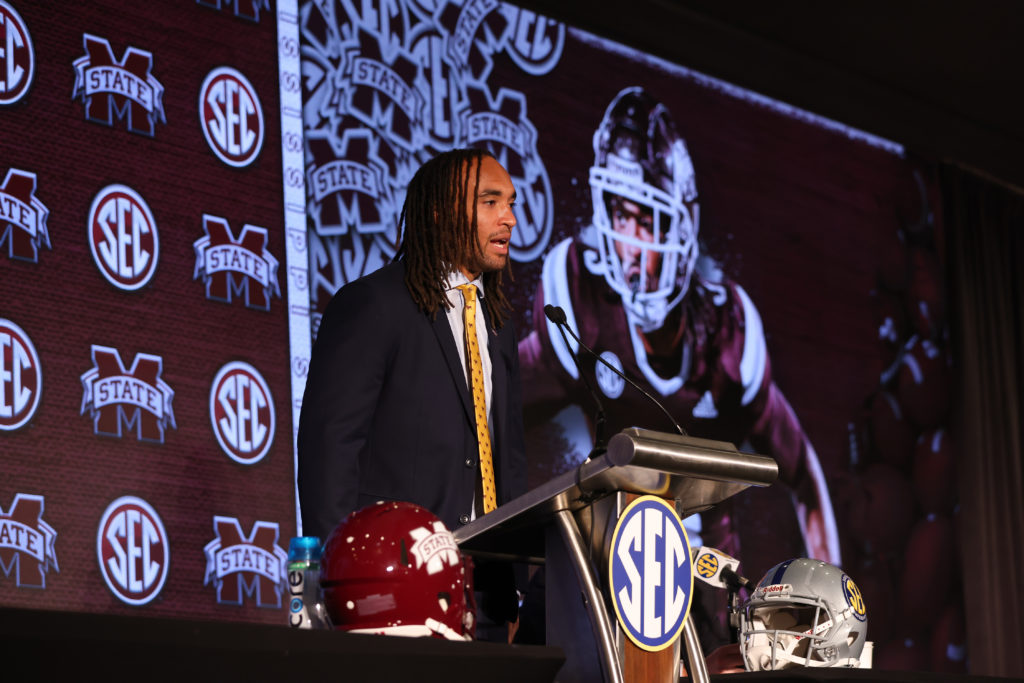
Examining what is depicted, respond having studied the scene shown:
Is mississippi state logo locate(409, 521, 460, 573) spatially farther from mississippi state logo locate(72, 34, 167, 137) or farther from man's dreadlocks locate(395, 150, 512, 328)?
mississippi state logo locate(72, 34, 167, 137)

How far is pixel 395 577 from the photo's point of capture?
1470 mm

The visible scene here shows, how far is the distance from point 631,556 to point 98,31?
7.52ft

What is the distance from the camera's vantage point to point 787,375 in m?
4.85

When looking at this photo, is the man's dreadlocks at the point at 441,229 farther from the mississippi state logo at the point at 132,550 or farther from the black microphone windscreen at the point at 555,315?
the mississippi state logo at the point at 132,550

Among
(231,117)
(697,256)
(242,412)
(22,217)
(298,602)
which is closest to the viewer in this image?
(298,602)

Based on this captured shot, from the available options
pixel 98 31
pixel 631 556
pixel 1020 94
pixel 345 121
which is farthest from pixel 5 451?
pixel 1020 94

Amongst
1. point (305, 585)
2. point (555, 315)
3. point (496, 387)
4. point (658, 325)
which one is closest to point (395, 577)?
point (305, 585)

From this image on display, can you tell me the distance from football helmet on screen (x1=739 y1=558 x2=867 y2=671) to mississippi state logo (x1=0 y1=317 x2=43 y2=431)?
1.69m

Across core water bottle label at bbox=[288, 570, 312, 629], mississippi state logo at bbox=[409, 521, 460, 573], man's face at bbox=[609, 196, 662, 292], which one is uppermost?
man's face at bbox=[609, 196, 662, 292]

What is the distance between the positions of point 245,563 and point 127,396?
1.75 feet

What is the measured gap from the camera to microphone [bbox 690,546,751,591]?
2.60 meters

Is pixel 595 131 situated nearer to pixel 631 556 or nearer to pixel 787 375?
pixel 787 375

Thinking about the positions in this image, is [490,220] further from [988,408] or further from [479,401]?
[988,408]

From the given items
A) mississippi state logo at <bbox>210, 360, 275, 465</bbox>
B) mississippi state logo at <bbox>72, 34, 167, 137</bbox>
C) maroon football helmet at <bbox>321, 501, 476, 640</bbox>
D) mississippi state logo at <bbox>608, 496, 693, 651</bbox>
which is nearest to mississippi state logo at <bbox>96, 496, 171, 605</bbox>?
mississippi state logo at <bbox>210, 360, 275, 465</bbox>
